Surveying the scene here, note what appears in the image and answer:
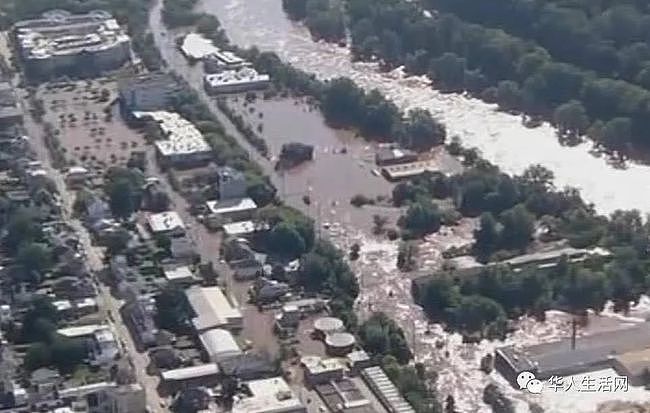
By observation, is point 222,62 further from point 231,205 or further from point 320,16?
point 231,205

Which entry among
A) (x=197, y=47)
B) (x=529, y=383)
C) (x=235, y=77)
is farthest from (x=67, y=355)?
(x=197, y=47)

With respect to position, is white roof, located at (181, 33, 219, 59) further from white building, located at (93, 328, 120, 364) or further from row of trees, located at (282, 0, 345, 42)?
white building, located at (93, 328, 120, 364)

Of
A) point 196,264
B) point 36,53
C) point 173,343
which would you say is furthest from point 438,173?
point 36,53

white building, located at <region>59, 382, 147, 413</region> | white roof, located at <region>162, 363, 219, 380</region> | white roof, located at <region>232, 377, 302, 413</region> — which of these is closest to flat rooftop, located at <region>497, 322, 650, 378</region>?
white roof, located at <region>232, 377, 302, 413</region>

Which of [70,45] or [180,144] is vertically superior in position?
[180,144]

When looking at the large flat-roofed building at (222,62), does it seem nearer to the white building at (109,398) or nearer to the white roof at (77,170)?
the white roof at (77,170)

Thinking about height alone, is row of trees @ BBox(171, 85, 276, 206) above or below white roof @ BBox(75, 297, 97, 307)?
below

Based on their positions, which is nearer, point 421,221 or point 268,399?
point 268,399
